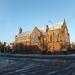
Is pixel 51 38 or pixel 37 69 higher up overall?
pixel 51 38

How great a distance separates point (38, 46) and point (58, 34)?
1264 centimetres

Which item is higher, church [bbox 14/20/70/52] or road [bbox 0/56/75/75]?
church [bbox 14/20/70/52]

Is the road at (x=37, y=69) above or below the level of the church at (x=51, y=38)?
below

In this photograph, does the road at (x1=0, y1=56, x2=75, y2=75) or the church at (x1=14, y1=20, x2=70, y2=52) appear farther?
the church at (x1=14, y1=20, x2=70, y2=52)

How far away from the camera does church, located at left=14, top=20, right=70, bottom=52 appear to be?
3797 inches

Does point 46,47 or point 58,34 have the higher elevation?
point 58,34

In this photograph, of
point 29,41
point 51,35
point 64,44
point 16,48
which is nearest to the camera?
point 64,44

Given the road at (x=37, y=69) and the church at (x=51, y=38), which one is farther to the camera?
the church at (x=51, y=38)

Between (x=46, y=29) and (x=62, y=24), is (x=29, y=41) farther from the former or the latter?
(x=62, y=24)

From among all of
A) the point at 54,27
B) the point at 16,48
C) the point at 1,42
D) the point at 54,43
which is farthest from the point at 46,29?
the point at 1,42

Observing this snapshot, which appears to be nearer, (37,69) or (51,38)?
(37,69)

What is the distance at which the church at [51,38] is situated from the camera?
96.4 m

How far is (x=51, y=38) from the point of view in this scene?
102 metres

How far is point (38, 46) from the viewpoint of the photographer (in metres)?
104
